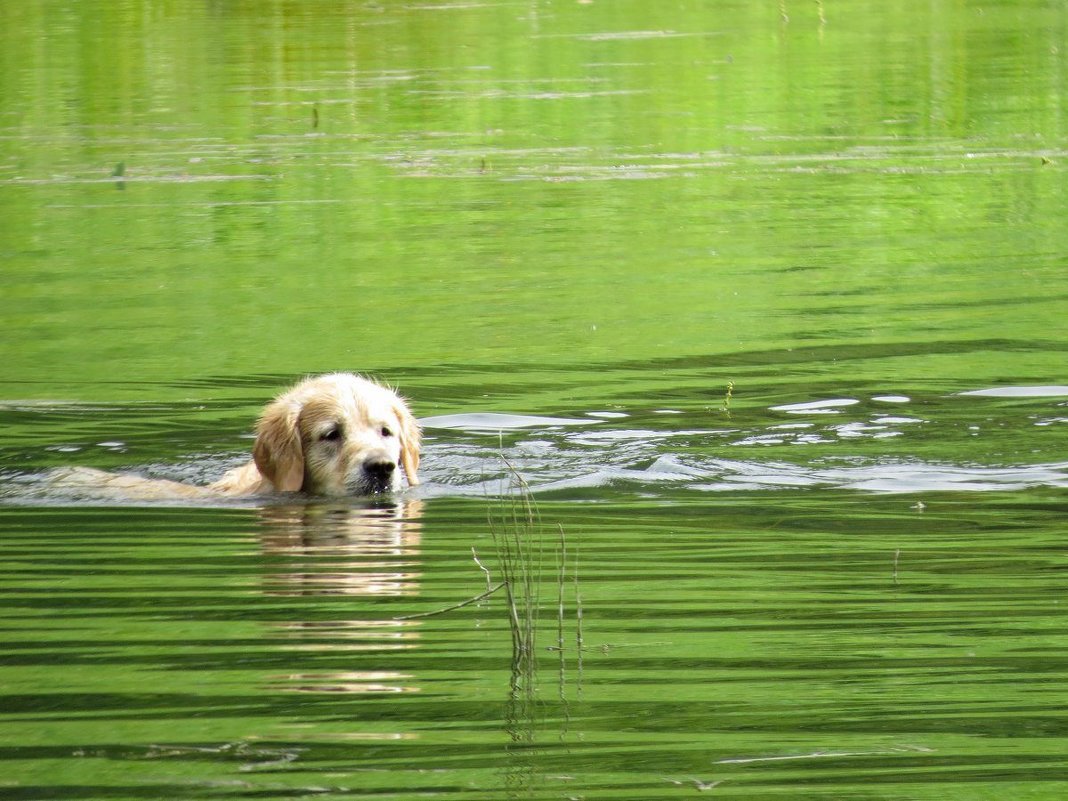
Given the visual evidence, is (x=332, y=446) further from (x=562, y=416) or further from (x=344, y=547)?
(x=344, y=547)

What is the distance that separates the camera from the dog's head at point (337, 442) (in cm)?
1032

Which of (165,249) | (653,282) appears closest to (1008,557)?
(653,282)

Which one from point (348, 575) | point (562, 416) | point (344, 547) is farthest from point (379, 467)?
point (348, 575)

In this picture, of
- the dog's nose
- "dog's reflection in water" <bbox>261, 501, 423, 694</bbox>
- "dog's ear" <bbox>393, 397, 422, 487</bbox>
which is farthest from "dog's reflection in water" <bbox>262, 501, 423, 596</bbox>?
"dog's ear" <bbox>393, 397, 422, 487</bbox>

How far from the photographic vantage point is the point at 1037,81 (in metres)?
26.2

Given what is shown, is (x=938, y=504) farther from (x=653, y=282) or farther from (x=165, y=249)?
(x=165, y=249)

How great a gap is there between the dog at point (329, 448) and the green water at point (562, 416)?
10.9 inches

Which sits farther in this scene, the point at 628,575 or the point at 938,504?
the point at 938,504

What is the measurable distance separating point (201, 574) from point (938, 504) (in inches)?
122

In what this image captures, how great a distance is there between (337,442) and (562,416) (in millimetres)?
1417

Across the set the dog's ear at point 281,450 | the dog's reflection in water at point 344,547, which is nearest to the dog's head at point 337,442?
the dog's ear at point 281,450

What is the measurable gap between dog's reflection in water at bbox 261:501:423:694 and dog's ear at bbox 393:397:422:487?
0.44 m

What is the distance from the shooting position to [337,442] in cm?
1051

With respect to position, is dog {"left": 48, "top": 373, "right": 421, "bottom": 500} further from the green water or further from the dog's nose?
the green water
